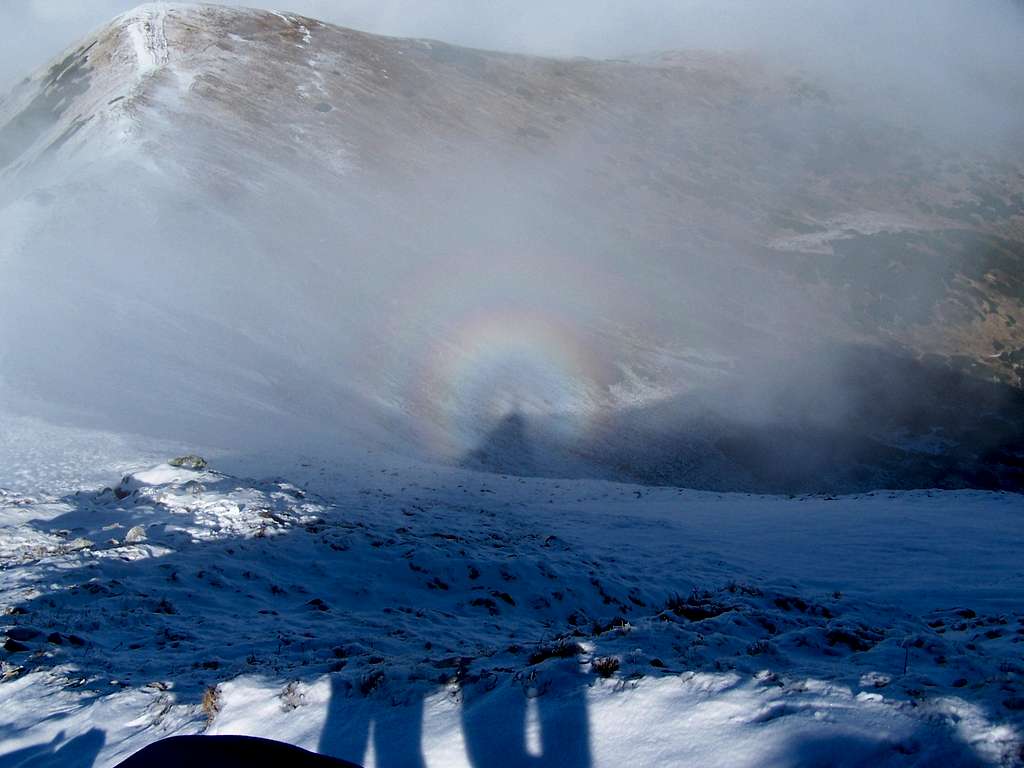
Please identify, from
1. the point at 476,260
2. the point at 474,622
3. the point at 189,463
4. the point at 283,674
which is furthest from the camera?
the point at 476,260

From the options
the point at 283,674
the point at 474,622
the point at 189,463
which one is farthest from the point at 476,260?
the point at 283,674

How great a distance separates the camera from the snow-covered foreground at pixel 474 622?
539 cm

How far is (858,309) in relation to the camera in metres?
56.5

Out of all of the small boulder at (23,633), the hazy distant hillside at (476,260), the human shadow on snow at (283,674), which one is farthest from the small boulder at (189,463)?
the small boulder at (23,633)

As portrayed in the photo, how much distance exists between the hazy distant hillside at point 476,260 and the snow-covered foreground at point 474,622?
6739 mm

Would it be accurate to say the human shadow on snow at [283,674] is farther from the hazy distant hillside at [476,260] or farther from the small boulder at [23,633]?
the hazy distant hillside at [476,260]

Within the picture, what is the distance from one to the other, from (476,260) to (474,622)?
1611 inches

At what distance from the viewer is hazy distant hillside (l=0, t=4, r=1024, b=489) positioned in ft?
93.6

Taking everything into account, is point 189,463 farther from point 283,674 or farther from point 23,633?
point 283,674

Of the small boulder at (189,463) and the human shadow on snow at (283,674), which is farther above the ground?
the human shadow on snow at (283,674)

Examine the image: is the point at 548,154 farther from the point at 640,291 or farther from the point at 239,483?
the point at 239,483

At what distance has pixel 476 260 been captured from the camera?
49.4 metres

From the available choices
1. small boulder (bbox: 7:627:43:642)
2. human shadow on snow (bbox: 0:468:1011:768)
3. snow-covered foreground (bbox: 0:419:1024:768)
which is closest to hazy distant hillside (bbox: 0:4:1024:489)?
snow-covered foreground (bbox: 0:419:1024:768)

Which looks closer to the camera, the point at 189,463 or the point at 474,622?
the point at 474,622
